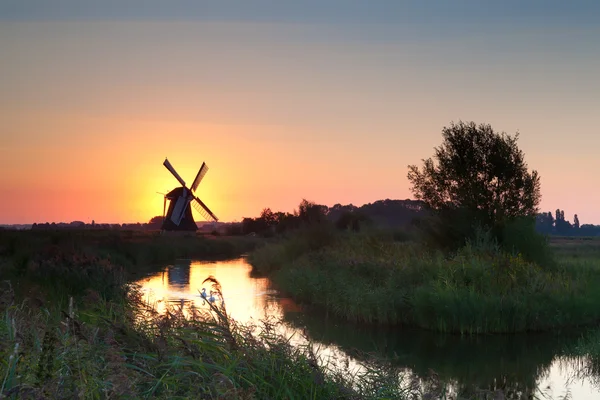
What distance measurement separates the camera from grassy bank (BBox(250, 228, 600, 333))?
59.1 feet

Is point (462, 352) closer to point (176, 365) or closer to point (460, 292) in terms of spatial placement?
point (460, 292)

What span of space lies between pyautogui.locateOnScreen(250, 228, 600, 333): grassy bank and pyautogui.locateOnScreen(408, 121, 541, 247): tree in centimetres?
438

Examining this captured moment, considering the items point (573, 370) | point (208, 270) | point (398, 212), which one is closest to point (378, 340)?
point (573, 370)

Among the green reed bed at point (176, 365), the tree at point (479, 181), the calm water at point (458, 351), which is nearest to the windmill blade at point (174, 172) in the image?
the tree at point (479, 181)

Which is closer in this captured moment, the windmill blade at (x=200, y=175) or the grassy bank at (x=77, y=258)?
the grassy bank at (x=77, y=258)

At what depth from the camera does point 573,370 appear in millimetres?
14297

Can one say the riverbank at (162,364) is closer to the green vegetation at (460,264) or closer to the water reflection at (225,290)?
the water reflection at (225,290)

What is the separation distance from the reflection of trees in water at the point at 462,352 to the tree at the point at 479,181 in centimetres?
1140

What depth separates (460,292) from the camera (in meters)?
18.2

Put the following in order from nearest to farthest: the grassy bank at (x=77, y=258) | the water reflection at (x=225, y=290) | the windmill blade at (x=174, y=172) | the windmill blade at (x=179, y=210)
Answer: the grassy bank at (x=77, y=258) < the water reflection at (x=225, y=290) < the windmill blade at (x=179, y=210) < the windmill blade at (x=174, y=172)

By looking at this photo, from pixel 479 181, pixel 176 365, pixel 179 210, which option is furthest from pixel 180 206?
pixel 176 365

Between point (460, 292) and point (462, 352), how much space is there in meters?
2.52

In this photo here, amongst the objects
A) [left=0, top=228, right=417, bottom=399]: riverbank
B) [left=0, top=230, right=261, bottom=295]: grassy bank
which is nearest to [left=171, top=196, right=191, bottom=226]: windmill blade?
[left=0, top=230, right=261, bottom=295]: grassy bank

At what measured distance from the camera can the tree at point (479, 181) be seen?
29641 mm
